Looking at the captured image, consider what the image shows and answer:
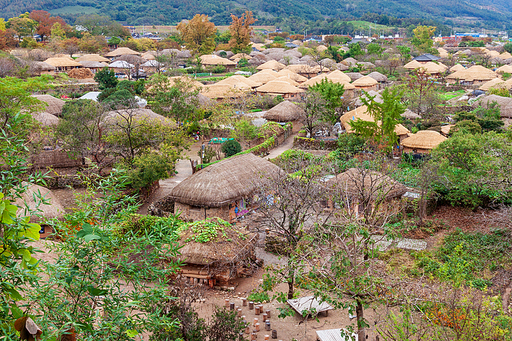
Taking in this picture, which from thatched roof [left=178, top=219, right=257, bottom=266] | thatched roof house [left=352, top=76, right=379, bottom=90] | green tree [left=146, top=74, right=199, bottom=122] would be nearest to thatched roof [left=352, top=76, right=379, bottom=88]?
thatched roof house [left=352, top=76, right=379, bottom=90]

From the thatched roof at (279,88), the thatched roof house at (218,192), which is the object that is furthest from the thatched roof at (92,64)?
the thatched roof house at (218,192)

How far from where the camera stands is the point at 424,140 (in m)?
23.0

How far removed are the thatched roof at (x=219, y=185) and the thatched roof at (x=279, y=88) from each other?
66.0 feet

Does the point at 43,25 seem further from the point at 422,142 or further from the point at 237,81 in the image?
the point at 422,142

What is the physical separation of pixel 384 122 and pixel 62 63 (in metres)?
38.2

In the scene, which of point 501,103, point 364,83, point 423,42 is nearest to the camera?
point 501,103

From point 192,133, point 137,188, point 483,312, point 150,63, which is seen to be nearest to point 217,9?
point 150,63

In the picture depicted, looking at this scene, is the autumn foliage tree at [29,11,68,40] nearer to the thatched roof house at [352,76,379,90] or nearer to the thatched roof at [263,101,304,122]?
the thatched roof house at [352,76,379,90]

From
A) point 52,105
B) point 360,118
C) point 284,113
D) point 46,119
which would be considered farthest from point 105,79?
point 360,118

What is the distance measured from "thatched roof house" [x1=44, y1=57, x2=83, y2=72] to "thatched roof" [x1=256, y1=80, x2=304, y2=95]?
2287 centimetres

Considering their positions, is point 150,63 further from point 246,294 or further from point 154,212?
point 246,294

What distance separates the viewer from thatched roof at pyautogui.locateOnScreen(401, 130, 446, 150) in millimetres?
22828

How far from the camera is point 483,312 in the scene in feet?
26.9

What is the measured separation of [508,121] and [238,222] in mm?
21796
